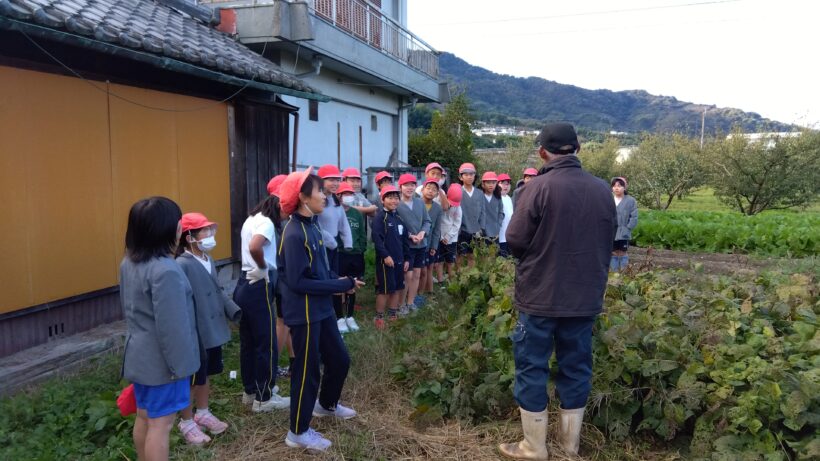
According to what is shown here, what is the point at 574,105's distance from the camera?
465ft

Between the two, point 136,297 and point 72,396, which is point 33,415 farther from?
point 136,297

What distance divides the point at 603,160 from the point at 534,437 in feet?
135

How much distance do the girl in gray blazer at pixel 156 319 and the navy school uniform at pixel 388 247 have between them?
390cm

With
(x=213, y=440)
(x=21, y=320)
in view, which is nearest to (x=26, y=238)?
(x=21, y=320)

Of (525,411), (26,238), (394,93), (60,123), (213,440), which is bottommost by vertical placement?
(213,440)

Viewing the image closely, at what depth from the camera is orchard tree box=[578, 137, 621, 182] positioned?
4016 cm

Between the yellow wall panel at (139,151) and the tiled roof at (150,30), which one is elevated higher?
the tiled roof at (150,30)

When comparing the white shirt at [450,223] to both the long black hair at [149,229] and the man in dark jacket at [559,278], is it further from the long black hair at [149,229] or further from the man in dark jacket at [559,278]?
the long black hair at [149,229]

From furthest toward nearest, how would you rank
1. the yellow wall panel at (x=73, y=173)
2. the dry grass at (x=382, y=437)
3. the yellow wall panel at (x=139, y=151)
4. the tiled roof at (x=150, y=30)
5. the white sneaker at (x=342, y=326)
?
the white sneaker at (x=342, y=326) → the yellow wall panel at (x=139, y=151) → the yellow wall panel at (x=73, y=173) → the tiled roof at (x=150, y=30) → the dry grass at (x=382, y=437)

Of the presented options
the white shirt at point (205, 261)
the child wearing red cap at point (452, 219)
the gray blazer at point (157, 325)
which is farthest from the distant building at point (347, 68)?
the gray blazer at point (157, 325)

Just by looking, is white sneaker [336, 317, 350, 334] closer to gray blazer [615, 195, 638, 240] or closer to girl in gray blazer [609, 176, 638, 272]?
girl in gray blazer [609, 176, 638, 272]

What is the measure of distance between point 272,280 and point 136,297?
1.70 meters

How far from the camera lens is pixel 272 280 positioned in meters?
4.69

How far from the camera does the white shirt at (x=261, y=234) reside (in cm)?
450
